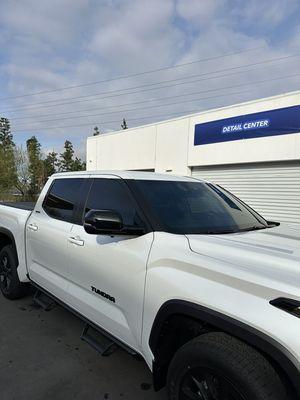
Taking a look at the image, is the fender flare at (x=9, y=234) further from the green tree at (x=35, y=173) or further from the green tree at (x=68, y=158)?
the green tree at (x=68, y=158)

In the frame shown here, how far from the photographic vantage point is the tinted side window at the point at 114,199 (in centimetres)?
317

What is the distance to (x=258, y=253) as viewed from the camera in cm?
232

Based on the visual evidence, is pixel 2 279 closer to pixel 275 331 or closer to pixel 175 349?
pixel 175 349

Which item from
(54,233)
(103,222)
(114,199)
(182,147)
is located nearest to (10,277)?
(54,233)

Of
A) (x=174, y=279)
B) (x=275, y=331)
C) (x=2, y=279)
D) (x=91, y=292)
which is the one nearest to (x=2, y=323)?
(x=2, y=279)

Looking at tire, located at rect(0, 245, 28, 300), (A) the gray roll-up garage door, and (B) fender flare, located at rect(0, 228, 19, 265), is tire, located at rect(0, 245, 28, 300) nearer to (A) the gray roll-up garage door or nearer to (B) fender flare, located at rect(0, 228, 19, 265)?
(B) fender flare, located at rect(0, 228, 19, 265)

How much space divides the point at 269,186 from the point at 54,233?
41.8 feet

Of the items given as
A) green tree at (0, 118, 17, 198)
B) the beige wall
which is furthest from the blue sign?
green tree at (0, 118, 17, 198)

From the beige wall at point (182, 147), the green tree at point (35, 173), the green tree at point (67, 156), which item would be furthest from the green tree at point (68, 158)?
the beige wall at point (182, 147)

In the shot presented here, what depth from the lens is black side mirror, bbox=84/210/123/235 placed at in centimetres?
283

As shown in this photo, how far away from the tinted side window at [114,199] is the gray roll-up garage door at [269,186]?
38.9 ft

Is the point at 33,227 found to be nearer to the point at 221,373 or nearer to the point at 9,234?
the point at 9,234

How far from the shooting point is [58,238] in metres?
3.99

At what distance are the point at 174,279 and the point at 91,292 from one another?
3.72 feet
